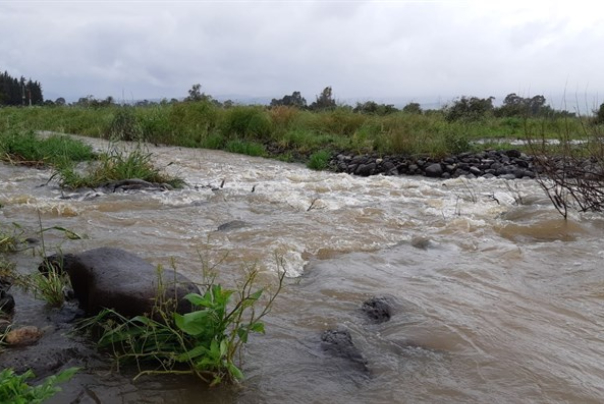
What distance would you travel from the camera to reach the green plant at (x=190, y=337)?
240 centimetres

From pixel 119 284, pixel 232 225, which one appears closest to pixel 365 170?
pixel 232 225

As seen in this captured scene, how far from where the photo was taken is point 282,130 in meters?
15.9

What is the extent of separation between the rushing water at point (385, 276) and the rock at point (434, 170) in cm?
199

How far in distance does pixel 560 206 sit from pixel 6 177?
26.8 feet

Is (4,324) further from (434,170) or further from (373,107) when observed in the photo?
(373,107)

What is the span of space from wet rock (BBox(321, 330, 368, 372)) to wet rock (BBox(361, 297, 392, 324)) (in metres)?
0.36

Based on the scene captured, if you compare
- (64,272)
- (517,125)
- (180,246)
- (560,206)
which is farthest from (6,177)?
(517,125)

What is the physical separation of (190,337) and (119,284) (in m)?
0.67

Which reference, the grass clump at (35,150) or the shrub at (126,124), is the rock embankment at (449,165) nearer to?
the shrub at (126,124)

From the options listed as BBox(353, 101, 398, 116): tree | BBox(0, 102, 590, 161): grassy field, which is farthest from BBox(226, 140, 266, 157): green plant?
BBox(353, 101, 398, 116): tree

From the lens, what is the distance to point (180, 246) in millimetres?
4996

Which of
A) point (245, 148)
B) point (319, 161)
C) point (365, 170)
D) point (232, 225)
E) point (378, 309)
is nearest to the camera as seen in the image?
point (378, 309)

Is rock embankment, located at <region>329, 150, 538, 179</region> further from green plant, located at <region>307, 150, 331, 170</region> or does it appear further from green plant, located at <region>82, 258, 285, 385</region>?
green plant, located at <region>82, 258, 285, 385</region>


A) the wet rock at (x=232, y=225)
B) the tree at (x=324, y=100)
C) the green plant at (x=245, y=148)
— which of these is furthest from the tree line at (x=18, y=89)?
the wet rock at (x=232, y=225)
